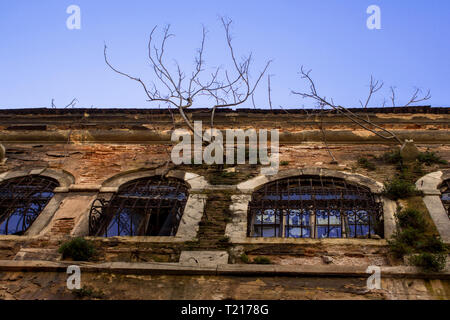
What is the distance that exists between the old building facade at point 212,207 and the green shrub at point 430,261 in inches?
3.1

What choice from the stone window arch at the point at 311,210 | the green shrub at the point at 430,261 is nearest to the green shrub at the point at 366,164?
the stone window arch at the point at 311,210

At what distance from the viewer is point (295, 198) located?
7449mm

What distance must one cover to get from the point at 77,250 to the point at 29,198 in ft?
6.99

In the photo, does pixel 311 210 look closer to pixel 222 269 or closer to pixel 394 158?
pixel 222 269

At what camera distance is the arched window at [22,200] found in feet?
24.2

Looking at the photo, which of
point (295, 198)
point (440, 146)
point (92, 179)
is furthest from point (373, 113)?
Answer: point (92, 179)

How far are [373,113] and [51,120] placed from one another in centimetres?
713

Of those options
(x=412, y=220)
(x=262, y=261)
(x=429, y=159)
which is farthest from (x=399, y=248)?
(x=429, y=159)

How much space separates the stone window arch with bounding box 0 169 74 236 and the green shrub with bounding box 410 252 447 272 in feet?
17.0

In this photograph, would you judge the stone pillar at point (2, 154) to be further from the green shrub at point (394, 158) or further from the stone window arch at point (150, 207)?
the green shrub at point (394, 158)

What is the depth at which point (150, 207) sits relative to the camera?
7227mm

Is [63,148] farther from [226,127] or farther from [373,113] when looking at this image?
[373,113]

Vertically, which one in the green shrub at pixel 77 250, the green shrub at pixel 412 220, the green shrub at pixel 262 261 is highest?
the green shrub at pixel 412 220
